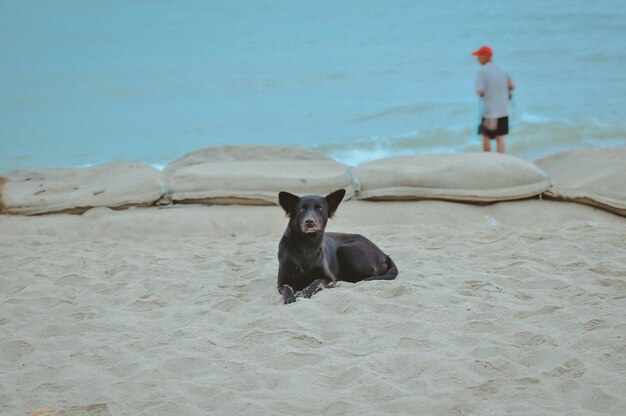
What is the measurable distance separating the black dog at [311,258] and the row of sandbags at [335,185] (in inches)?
100

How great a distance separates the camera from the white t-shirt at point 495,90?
10516mm

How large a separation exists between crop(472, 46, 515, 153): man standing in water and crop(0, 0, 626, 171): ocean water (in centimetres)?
561

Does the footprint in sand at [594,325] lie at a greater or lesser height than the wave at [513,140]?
lesser

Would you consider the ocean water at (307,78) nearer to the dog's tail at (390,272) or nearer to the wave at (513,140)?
the wave at (513,140)

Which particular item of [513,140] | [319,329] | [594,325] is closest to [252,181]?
[319,329]

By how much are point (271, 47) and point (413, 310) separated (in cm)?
2461

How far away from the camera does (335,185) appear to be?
8500 mm

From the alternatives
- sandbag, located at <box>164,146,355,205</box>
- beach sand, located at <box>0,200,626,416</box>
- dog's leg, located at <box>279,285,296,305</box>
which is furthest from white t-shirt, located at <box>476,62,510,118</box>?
dog's leg, located at <box>279,285,296,305</box>

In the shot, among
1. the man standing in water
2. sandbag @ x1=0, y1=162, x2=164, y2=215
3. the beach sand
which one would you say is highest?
the man standing in water

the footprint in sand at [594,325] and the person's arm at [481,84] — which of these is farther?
the person's arm at [481,84]

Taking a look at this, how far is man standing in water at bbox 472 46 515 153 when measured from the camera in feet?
34.5

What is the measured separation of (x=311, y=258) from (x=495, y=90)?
5675mm

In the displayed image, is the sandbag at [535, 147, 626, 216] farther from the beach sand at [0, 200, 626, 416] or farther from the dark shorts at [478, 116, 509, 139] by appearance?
the dark shorts at [478, 116, 509, 139]

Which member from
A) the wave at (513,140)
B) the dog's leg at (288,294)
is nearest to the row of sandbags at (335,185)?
the dog's leg at (288,294)
